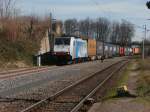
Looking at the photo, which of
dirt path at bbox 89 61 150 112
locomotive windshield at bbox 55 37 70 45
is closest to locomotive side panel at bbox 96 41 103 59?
locomotive windshield at bbox 55 37 70 45

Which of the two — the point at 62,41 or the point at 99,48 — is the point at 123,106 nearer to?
the point at 62,41

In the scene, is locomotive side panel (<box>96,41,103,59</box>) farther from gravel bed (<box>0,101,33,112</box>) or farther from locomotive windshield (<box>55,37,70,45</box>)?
gravel bed (<box>0,101,33,112</box>)

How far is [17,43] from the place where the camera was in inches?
1971

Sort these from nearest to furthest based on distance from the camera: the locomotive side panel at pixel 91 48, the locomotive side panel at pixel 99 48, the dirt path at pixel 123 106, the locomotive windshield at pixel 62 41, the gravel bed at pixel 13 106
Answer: the dirt path at pixel 123 106, the gravel bed at pixel 13 106, the locomotive windshield at pixel 62 41, the locomotive side panel at pixel 91 48, the locomotive side panel at pixel 99 48

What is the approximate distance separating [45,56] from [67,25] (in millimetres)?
110674

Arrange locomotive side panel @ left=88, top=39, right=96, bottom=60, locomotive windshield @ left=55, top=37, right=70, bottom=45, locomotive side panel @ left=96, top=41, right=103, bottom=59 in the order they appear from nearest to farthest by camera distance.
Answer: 1. locomotive windshield @ left=55, top=37, right=70, bottom=45
2. locomotive side panel @ left=88, top=39, right=96, bottom=60
3. locomotive side panel @ left=96, top=41, right=103, bottom=59

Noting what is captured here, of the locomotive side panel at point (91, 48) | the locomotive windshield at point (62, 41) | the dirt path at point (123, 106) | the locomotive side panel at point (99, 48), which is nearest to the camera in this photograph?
the dirt path at point (123, 106)

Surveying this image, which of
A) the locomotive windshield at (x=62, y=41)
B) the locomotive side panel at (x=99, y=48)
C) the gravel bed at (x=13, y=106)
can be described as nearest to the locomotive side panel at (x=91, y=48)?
the locomotive side panel at (x=99, y=48)

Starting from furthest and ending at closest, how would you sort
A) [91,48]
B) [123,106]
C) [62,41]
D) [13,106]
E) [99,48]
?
1. [99,48]
2. [91,48]
3. [62,41]
4. [13,106]
5. [123,106]

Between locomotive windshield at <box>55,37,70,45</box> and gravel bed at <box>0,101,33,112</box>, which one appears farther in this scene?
locomotive windshield at <box>55,37,70,45</box>

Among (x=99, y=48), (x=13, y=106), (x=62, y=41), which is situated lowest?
(x=13, y=106)

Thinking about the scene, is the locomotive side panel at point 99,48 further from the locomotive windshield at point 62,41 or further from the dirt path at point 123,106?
the dirt path at point 123,106

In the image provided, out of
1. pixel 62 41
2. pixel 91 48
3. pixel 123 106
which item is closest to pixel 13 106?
pixel 123 106

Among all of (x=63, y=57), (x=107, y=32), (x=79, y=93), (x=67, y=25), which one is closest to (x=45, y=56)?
(x=63, y=57)
